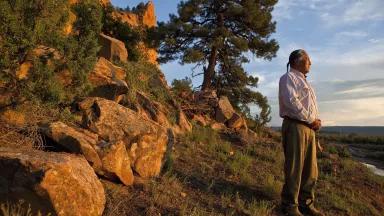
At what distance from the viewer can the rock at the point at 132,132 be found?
7070 mm

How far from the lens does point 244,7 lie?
19.2 m

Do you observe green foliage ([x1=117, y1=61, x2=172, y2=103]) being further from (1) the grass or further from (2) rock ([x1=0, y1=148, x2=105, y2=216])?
(2) rock ([x1=0, y1=148, x2=105, y2=216])

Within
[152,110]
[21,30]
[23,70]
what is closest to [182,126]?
[152,110]

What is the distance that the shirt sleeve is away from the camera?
6578mm

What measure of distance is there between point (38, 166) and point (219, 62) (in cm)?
1638

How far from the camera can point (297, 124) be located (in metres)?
6.72

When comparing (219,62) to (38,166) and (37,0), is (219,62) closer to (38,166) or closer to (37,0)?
(37,0)

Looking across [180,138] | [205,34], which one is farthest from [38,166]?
[205,34]

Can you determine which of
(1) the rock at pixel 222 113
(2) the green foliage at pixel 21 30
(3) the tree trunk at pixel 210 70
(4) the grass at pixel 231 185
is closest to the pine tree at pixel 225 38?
(3) the tree trunk at pixel 210 70

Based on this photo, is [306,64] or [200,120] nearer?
[306,64]

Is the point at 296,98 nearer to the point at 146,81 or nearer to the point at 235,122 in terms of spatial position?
A: the point at 146,81

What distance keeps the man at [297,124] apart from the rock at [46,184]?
295 centimetres

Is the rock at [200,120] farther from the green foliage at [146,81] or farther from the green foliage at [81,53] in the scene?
the green foliage at [81,53]

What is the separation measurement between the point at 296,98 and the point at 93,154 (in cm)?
289
